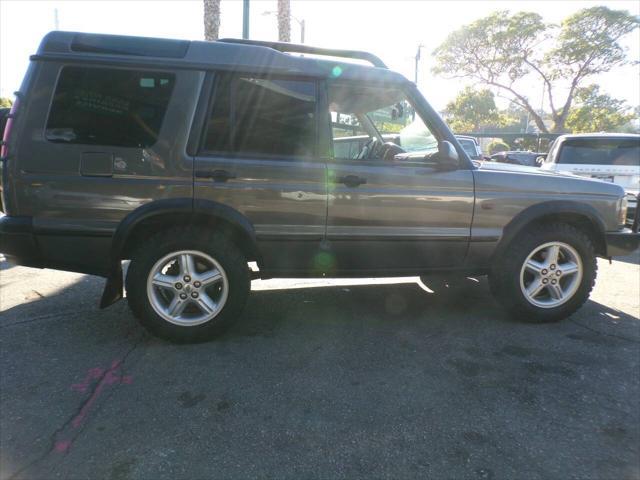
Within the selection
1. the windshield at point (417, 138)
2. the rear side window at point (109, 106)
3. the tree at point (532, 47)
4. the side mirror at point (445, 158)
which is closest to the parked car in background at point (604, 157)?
the windshield at point (417, 138)

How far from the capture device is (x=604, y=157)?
8062 mm

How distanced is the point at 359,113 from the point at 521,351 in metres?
2.22

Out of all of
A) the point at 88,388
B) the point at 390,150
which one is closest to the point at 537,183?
the point at 390,150

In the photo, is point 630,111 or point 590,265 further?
point 630,111

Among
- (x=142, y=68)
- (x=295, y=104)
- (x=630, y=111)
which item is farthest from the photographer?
(x=630, y=111)

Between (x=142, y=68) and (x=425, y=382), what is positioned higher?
(x=142, y=68)

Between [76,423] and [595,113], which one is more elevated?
[595,113]

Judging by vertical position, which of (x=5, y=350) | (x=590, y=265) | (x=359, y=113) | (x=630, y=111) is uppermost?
(x=630, y=111)

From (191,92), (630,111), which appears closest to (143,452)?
(191,92)

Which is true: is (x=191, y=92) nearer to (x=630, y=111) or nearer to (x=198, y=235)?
(x=198, y=235)

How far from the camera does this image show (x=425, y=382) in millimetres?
2893

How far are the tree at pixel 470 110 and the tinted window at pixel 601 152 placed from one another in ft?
149

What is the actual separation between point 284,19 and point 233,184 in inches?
443

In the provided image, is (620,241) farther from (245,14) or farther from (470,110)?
(470,110)
